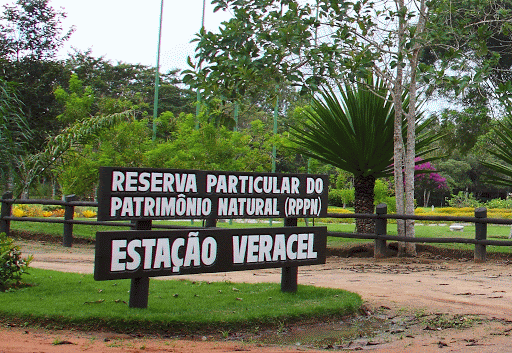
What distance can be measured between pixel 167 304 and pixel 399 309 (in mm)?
2457

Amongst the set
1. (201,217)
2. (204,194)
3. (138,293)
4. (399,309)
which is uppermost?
(204,194)

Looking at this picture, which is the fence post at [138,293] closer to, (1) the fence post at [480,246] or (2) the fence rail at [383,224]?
(2) the fence rail at [383,224]

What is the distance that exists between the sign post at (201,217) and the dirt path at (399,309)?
2.49 ft

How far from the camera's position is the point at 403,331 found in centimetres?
555

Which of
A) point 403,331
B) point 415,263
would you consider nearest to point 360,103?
point 415,263

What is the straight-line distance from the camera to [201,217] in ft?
20.2

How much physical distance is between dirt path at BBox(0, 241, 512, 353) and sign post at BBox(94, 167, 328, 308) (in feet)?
2.49

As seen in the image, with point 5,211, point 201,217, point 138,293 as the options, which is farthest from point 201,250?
point 5,211

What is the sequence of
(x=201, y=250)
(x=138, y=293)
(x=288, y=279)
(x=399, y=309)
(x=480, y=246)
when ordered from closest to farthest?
(x=138, y=293), (x=201, y=250), (x=399, y=309), (x=288, y=279), (x=480, y=246)

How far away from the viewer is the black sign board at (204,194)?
220 inches

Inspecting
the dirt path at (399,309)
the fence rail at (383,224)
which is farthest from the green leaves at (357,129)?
the dirt path at (399,309)

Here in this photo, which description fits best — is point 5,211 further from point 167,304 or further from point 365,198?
point 167,304

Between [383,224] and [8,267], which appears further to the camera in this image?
[383,224]

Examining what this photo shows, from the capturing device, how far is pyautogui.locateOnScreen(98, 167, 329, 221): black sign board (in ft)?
18.3
